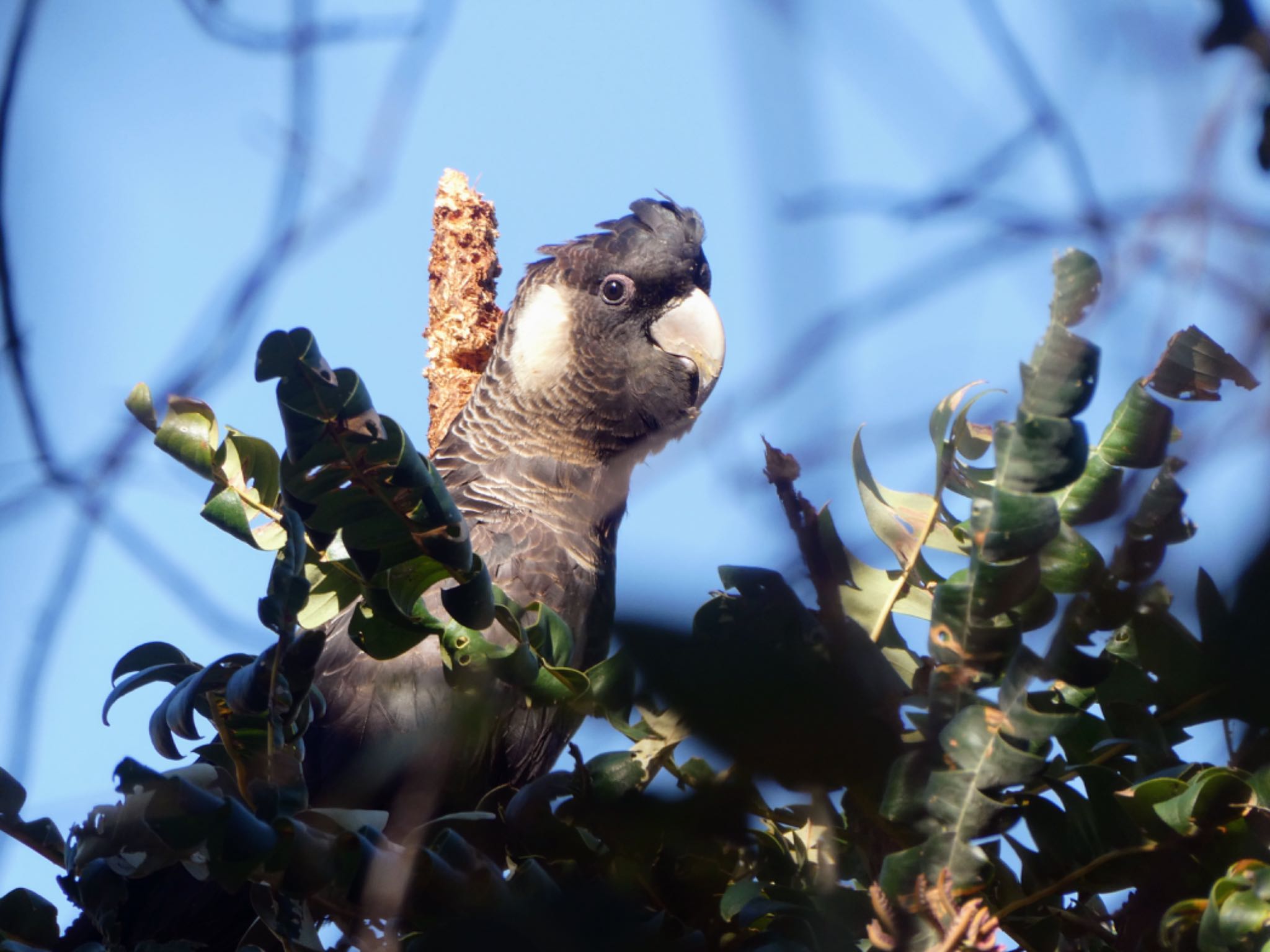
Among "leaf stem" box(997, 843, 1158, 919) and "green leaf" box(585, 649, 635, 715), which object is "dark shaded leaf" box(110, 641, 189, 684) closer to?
"green leaf" box(585, 649, 635, 715)

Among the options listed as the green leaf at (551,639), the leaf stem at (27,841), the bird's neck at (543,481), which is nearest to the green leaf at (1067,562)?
the green leaf at (551,639)

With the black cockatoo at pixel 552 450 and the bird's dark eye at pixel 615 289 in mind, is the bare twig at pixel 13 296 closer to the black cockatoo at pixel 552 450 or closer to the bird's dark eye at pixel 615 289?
the black cockatoo at pixel 552 450

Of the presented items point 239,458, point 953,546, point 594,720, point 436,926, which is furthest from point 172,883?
point 953,546

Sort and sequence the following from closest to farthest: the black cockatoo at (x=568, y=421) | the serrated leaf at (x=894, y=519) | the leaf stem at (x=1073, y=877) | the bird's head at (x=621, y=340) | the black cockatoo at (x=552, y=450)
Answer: the leaf stem at (x=1073, y=877) < the serrated leaf at (x=894, y=519) < the black cockatoo at (x=552, y=450) < the black cockatoo at (x=568, y=421) < the bird's head at (x=621, y=340)

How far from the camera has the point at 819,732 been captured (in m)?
0.65

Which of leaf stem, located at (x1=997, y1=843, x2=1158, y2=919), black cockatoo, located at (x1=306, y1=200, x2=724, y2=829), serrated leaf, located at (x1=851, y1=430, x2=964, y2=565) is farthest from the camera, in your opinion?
black cockatoo, located at (x1=306, y1=200, x2=724, y2=829)

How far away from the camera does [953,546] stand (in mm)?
1201

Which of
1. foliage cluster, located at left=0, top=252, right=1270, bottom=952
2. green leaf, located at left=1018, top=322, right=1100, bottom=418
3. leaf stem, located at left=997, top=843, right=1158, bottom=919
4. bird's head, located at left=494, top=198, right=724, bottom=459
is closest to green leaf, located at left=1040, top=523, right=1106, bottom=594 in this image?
foliage cluster, located at left=0, top=252, right=1270, bottom=952

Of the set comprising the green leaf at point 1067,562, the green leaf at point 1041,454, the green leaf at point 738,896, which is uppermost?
the green leaf at point 1041,454

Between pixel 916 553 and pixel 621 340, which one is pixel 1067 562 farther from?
pixel 621 340

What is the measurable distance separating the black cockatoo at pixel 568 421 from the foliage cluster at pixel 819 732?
1244 millimetres

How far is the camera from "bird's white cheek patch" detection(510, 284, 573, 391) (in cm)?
311

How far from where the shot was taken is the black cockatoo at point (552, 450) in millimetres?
2281

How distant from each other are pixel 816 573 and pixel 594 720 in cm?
44
